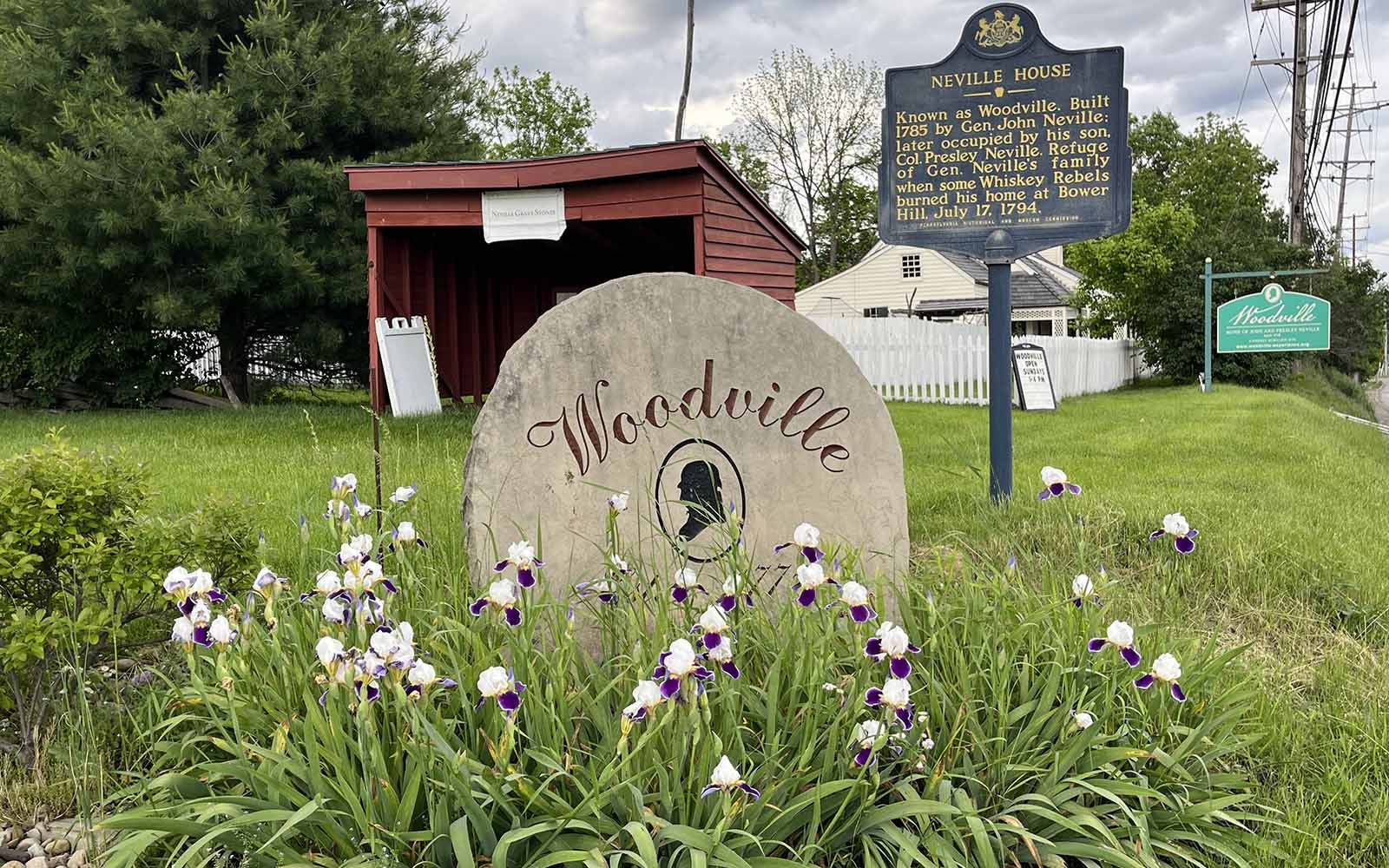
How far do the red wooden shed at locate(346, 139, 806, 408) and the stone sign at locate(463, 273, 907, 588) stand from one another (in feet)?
11.0

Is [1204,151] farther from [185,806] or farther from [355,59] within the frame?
[185,806]

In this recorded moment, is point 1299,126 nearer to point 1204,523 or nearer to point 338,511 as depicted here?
point 1204,523

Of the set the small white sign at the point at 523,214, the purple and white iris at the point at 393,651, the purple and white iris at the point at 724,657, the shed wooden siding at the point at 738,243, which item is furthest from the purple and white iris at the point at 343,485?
the small white sign at the point at 523,214

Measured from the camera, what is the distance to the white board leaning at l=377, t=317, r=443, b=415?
10828 mm

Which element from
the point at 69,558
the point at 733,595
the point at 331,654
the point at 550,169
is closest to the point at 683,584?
the point at 733,595

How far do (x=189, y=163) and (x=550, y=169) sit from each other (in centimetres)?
670

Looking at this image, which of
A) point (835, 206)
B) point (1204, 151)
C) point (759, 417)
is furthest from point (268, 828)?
point (1204, 151)

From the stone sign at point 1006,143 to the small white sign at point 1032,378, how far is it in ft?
32.3

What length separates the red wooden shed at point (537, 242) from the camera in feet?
29.1

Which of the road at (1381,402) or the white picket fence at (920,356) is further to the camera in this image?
the road at (1381,402)

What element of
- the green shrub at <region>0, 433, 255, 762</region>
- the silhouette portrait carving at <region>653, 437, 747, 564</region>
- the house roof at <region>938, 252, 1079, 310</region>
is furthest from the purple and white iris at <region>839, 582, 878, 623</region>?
the house roof at <region>938, 252, 1079, 310</region>

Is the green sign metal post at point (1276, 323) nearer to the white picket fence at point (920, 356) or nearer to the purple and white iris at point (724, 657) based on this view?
the white picket fence at point (920, 356)

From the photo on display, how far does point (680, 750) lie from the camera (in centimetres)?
216

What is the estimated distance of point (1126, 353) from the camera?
27.3m
